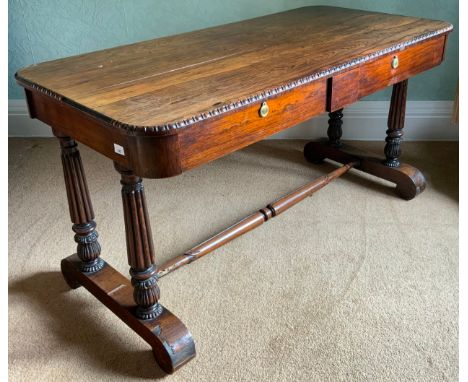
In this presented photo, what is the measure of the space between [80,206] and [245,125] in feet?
2.00

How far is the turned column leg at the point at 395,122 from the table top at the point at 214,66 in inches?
11.6

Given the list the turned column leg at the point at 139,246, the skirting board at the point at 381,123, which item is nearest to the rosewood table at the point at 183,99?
the turned column leg at the point at 139,246

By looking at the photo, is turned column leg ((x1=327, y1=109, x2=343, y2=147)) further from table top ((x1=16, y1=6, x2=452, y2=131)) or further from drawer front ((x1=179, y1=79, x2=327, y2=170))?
drawer front ((x1=179, y1=79, x2=327, y2=170))

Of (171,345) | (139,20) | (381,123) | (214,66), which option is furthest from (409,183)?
(139,20)

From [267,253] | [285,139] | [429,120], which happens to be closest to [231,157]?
[285,139]

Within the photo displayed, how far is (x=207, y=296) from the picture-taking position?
1787 mm

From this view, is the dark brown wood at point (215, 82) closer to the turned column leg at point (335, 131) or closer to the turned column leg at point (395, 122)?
the turned column leg at point (395, 122)

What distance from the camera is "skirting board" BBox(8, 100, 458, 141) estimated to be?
2725mm

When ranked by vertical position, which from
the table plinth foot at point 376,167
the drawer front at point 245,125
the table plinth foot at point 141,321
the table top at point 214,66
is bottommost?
the table plinth foot at point 141,321

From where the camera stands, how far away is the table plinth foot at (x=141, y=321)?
59.0 inches

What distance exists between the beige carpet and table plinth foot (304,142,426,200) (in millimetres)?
47

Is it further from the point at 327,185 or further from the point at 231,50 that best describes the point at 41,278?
the point at 327,185

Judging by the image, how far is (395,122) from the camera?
7.33ft

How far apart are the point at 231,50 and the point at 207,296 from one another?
768 millimetres
